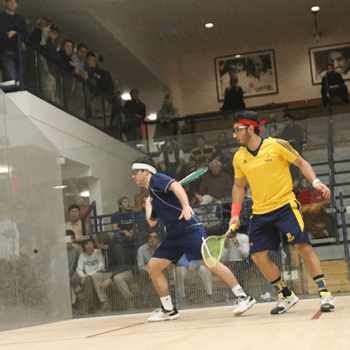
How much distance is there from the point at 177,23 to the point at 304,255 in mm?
7589

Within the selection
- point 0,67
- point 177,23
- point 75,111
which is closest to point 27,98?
point 0,67

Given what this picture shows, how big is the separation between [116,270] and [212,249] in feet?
7.74

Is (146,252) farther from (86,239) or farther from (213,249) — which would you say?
(213,249)

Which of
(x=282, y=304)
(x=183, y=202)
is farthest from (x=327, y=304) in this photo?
(x=183, y=202)

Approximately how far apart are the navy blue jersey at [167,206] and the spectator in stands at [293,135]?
219 cm

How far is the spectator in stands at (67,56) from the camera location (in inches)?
279

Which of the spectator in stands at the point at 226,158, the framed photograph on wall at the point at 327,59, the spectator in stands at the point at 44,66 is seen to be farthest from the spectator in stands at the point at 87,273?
the framed photograph on wall at the point at 327,59

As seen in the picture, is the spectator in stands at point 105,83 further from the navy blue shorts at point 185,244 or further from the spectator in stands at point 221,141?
the navy blue shorts at point 185,244

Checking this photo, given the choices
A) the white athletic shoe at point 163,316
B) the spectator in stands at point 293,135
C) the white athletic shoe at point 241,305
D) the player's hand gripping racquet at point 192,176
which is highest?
the spectator in stands at point 293,135

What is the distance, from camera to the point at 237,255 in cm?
548

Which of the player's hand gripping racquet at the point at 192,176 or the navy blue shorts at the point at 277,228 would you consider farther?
the player's hand gripping racquet at the point at 192,176

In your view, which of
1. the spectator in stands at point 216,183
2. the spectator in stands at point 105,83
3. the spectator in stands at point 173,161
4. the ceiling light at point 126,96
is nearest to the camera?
the spectator in stands at point 216,183

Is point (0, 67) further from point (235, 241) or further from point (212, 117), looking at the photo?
point (235, 241)

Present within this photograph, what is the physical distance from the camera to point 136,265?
5766 mm
